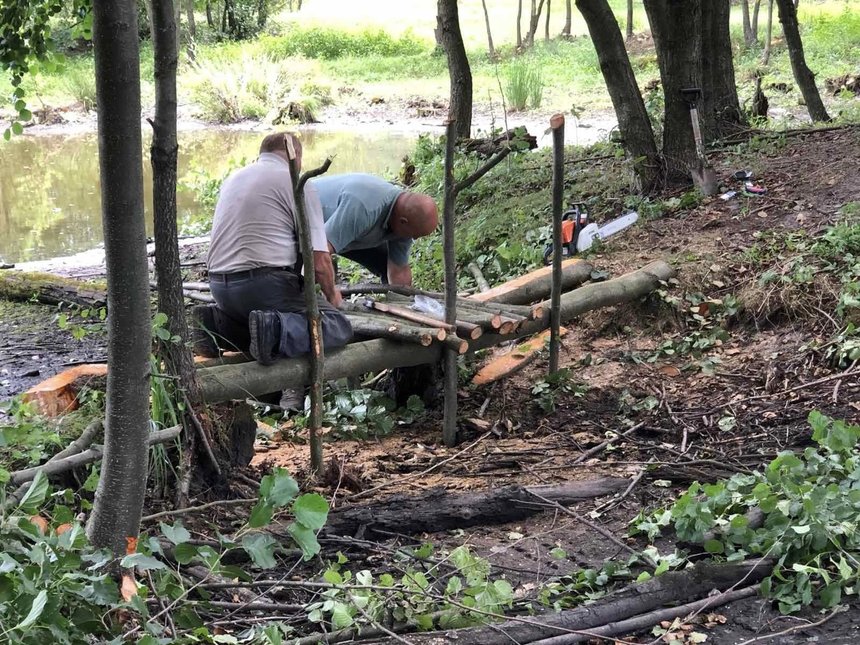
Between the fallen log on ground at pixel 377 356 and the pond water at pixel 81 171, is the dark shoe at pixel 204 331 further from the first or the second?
the pond water at pixel 81 171

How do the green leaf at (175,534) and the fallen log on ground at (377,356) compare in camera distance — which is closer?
the green leaf at (175,534)

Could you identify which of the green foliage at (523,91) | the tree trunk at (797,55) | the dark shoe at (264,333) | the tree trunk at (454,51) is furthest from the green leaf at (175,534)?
the green foliage at (523,91)

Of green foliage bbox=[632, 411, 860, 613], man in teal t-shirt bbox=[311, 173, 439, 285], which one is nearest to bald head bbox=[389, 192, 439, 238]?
man in teal t-shirt bbox=[311, 173, 439, 285]

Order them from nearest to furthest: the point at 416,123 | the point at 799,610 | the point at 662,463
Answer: the point at 799,610, the point at 662,463, the point at 416,123

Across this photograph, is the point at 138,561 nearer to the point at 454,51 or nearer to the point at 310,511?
the point at 310,511

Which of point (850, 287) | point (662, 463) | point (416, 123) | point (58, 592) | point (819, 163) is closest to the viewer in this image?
point (58, 592)

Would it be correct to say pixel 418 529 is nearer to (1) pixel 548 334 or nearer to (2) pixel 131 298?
(2) pixel 131 298

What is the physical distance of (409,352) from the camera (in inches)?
204

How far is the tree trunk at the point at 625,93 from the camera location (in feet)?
27.0

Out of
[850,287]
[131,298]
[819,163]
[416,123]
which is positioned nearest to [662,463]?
[850,287]

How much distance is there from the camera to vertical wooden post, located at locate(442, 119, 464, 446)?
486cm

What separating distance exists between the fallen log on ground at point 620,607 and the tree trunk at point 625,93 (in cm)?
566

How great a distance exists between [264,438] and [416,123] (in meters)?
18.2

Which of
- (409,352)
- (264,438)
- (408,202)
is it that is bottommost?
(264,438)
